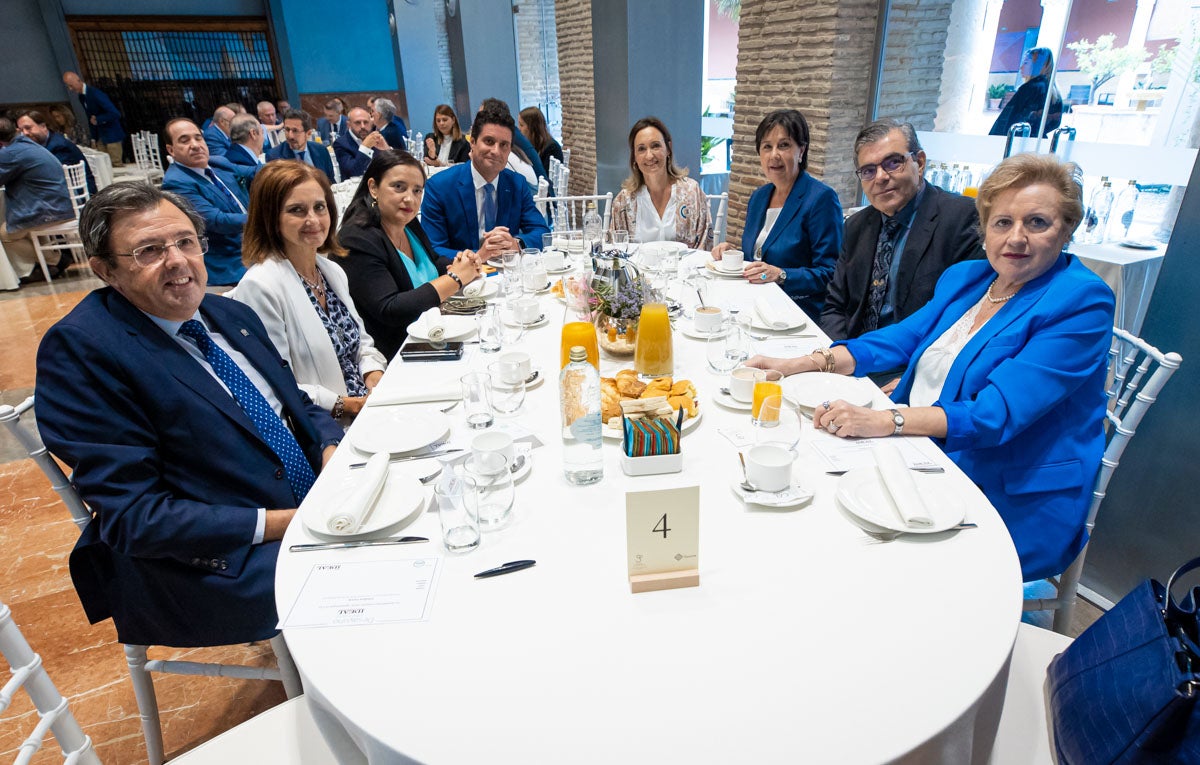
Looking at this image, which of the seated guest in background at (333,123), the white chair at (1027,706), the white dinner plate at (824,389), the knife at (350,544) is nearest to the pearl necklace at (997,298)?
the white dinner plate at (824,389)

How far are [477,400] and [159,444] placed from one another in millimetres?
669

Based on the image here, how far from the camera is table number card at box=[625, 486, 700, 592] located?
0.96 meters

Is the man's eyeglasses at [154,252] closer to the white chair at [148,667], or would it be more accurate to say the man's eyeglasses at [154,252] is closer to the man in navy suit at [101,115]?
the white chair at [148,667]

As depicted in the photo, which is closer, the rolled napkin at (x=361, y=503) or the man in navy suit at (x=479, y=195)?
the rolled napkin at (x=361, y=503)

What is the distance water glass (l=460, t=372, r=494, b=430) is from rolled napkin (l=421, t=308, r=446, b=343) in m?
0.62

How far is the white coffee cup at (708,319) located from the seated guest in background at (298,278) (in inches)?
42.8

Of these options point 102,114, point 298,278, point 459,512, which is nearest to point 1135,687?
point 459,512

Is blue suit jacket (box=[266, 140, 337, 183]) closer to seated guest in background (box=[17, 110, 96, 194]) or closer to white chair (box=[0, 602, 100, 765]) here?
seated guest in background (box=[17, 110, 96, 194])

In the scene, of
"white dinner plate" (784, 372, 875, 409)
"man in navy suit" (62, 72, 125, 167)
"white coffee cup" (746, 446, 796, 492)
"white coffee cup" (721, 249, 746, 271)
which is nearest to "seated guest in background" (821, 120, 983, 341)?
"white coffee cup" (721, 249, 746, 271)

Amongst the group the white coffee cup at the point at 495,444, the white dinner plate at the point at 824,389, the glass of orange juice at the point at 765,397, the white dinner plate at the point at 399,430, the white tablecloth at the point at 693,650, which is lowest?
the white tablecloth at the point at 693,650

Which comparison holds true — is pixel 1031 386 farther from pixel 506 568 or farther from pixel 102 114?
pixel 102 114

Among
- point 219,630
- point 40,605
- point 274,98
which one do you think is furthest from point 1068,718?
point 274,98

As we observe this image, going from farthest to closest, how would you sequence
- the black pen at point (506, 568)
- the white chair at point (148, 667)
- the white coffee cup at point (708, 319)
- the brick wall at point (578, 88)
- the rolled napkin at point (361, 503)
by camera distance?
the brick wall at point (578, 88) → the white coffee cup at point (708, 319) → the white chair at point (148, 667) → the rolled napkin at point (361, 503) → the black pen at point (506, 568)

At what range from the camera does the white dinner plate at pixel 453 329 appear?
2.13m
